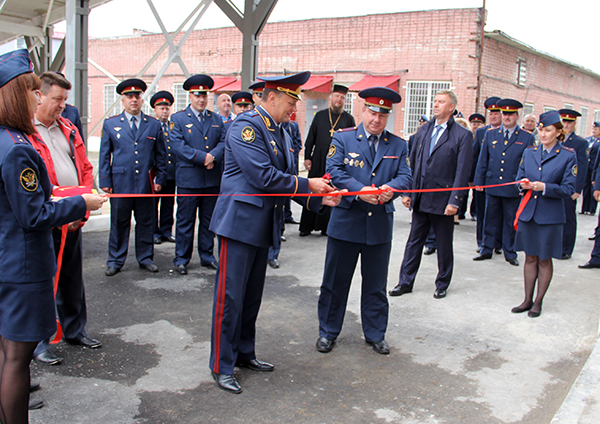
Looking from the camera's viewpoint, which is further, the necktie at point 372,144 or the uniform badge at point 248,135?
the necktie at point 372,144

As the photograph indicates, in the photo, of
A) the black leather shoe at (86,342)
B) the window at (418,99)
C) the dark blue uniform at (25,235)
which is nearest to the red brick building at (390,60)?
the window at (418,99)

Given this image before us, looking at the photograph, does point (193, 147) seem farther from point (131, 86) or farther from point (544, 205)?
point (544, 205)

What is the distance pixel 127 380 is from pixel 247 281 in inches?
40.4

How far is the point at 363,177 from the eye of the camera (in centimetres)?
395

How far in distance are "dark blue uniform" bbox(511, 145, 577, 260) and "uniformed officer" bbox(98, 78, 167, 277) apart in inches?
161

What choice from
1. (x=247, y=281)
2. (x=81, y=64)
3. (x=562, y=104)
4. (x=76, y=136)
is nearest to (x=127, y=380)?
(x=247, y=281)

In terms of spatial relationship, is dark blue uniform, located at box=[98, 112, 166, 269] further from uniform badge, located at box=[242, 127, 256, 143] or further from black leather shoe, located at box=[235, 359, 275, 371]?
uniform badge, located at box=[242, 127, 256, 143]

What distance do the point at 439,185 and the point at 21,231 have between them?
4.15 meters

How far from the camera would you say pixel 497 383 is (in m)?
3.52

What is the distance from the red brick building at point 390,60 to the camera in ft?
61.8

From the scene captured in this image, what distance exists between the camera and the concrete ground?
9.99 ft

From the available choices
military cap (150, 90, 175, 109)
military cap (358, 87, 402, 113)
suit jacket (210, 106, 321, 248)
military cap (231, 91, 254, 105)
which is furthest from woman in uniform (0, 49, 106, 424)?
military cap (150, 90, 175, 109)

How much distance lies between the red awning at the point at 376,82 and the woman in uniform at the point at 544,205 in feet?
49.6

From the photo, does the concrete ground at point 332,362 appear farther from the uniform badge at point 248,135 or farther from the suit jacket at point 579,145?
the suit jacket at point 579,145
